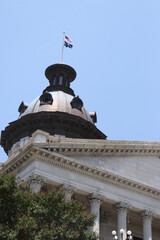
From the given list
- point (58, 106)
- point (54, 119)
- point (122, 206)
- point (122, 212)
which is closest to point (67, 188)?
point (122, 206)

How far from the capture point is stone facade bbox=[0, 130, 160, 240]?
33.4 meters

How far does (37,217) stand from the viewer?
2505cm

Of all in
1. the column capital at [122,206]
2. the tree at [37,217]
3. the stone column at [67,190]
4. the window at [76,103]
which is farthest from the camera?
the window at [76,103]

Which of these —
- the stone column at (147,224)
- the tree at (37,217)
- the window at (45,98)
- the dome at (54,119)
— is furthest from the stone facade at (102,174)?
the window at (45,98)

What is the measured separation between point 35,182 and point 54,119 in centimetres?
2036

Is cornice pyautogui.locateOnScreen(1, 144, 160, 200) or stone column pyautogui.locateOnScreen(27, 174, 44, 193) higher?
cornice pyautogui.locateOnScreen(1, 144, 160, 200)

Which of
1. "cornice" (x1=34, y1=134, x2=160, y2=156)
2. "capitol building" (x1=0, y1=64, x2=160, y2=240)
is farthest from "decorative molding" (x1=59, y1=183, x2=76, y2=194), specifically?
"cornice" (x1=34, y1=134, x2=160, y2=156)

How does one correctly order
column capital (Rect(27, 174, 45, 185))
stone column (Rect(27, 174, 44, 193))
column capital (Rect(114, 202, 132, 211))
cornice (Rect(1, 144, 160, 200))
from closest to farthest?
stone column (Rect(27, 174, 44, 193))
column capital (Rect(27, 174, 45, 185))
cornice (Rect(1, 144, 160, 200))
column capital (Rect(114, 202, 132, 211))

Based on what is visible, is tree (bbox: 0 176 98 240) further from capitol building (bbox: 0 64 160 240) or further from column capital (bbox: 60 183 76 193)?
column capital (bbox: 60 183 76 193)

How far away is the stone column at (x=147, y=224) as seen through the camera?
1421 inches

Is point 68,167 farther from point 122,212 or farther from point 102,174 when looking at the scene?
point 122,212

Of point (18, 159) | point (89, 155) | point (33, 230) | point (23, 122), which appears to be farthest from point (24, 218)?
point (23, 122)

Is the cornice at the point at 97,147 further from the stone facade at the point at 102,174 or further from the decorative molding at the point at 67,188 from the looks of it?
the decorative molding at the point at 67,188

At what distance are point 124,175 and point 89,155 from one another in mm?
3547
